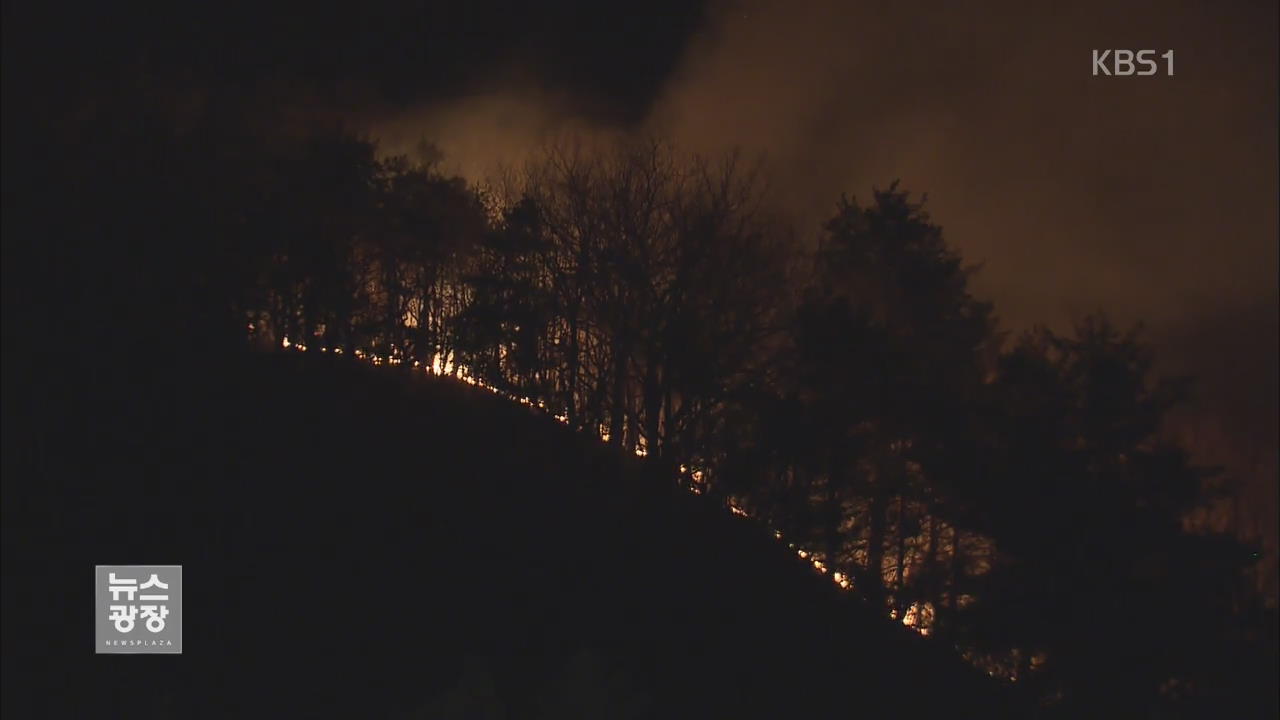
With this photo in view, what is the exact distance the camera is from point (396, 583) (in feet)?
48.1

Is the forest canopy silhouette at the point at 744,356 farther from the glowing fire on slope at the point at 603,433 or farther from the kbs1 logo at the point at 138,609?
the kbs1 logo at the point at 138,609

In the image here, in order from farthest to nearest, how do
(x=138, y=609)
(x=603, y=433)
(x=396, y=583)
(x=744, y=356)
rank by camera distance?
(x=603, y=433), (x=744, y=356), (x=396, y=583), (x=138, y=609)

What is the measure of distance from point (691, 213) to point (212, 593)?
14642 millimetres

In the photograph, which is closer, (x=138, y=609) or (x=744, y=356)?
(x=138, y=609)

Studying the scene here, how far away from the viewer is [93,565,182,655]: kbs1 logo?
458 inches

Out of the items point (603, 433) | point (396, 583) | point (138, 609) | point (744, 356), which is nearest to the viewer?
point (138, 609)

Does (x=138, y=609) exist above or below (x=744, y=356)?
below

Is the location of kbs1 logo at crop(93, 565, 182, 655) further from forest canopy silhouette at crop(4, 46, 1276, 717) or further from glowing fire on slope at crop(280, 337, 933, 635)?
glowing fire on slope at crop(280, 337, 933, 635)

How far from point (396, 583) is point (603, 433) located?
36.7 feet

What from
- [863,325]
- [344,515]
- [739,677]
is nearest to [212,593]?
[344,515]

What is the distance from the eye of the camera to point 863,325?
19.2 m

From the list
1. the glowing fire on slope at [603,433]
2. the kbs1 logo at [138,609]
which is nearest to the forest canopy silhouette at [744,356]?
the glowing fire on slope at [603,433]

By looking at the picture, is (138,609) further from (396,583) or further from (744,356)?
(744,356)

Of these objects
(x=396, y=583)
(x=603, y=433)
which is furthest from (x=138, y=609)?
(x=603, y=433)
